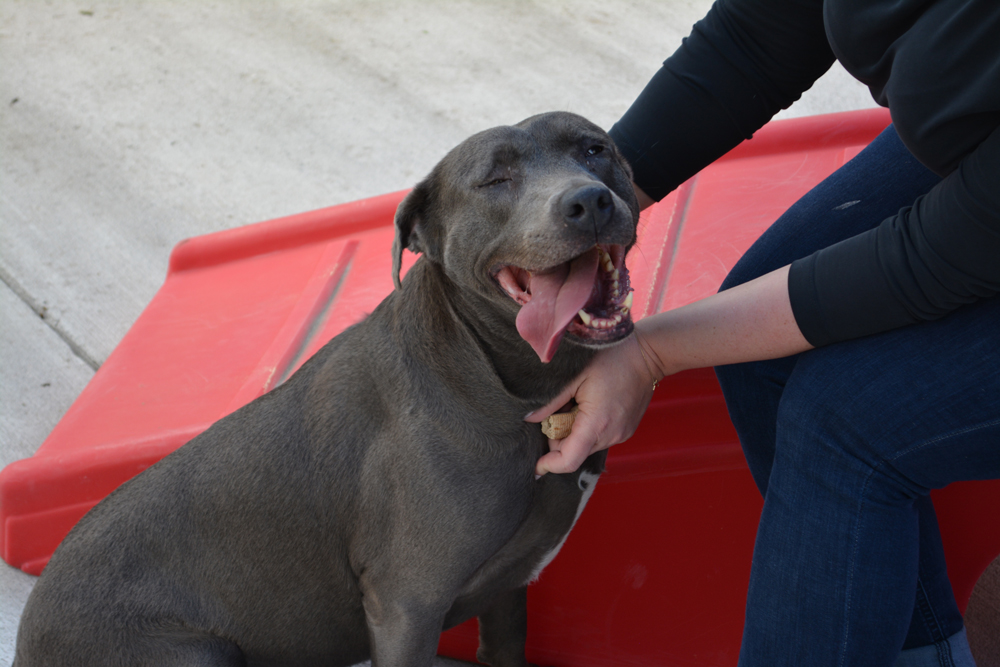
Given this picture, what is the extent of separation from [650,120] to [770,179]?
3.22 ft

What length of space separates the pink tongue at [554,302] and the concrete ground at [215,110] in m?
2.60

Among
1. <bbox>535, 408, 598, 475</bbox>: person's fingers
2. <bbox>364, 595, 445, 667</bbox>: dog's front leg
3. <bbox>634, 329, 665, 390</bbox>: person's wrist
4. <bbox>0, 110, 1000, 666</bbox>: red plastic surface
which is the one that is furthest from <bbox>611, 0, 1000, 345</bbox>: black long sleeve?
<bbox>364, 595, 445, 667</bbox>: dog's front leg

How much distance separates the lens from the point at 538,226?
1731 mm

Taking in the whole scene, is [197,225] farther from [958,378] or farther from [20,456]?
[958,378]

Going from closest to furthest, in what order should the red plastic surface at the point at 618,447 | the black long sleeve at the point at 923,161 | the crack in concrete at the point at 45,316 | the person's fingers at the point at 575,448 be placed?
the black long sleeve at the point at 923,161, the person's fingers at the point at 575,448, the red plastic surface at the point at 618,447, the crack in concrete at the point at 45,316

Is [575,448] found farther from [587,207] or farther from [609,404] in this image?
[587,207]

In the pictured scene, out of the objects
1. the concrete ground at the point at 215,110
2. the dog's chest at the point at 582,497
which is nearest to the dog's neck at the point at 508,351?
the dog's chest at the point at 582,497

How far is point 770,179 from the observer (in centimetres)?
294

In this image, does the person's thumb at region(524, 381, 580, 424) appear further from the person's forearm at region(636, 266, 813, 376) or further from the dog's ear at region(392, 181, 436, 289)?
the dog's ear at region(392, 181, 436, 289)

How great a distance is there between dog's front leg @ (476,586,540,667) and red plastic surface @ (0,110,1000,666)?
10 centimetres

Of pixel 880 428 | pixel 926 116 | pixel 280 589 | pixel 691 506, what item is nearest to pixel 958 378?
pixel 880 428

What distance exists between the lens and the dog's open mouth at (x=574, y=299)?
168 centimetres

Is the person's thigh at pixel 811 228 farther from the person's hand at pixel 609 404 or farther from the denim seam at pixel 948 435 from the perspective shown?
the denim seam at pixel 948 435

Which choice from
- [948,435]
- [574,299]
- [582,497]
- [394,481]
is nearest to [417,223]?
[574,299]
